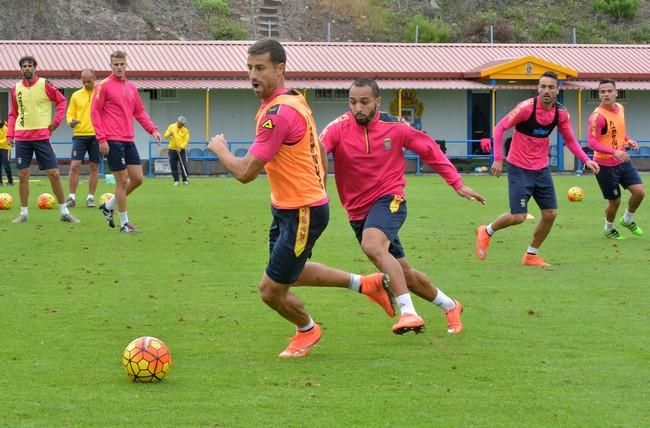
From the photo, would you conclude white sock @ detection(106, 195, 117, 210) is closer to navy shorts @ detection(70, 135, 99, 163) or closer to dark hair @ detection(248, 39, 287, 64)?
navy shorts @ detection(70, 135, 99, 163)

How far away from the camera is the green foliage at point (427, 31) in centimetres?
6041

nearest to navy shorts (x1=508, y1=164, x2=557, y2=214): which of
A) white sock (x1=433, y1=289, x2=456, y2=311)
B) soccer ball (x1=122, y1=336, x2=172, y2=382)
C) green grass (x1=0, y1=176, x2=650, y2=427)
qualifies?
green grass (x1=0, y1=176, x2=650, y2=427)

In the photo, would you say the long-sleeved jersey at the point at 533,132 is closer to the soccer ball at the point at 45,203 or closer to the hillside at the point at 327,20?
the soccer ball at the point at 45,203

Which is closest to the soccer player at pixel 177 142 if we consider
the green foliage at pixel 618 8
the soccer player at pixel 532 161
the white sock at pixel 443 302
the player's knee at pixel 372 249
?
the soccer player at pixel 532 161

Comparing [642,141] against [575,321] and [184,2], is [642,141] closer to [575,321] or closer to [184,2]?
[184,2]

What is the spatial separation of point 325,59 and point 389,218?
35.2 m

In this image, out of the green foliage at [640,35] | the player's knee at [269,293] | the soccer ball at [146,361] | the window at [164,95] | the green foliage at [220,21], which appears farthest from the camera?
the green foliage at [640,35]

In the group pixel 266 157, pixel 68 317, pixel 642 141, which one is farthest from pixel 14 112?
pixel 642 141

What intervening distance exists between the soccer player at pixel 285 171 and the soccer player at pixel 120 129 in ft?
27.1

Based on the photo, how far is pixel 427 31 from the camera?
60594mm

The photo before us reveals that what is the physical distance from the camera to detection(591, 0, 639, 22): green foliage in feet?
213

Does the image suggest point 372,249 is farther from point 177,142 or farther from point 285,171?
point 177,142

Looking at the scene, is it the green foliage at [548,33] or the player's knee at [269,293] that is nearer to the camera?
the player's knee at [269,293]

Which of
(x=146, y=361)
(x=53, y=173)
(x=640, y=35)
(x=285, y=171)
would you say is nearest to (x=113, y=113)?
(x=53, y=173)
